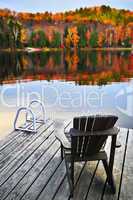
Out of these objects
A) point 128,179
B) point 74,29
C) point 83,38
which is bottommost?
Answer: point 128,179

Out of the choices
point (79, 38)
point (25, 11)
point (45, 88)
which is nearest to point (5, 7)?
point (25, 11)

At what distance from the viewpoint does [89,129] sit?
2391 millimetres

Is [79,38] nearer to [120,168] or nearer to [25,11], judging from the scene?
[25,11]

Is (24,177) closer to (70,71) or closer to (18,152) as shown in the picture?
(18,152)

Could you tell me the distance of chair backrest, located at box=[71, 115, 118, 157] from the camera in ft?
7.73

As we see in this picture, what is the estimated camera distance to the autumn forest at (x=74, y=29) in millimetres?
49719

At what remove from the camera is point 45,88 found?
511 inches

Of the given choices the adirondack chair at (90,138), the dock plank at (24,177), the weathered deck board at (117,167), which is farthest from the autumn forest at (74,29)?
the adirondack chair at (90,138)

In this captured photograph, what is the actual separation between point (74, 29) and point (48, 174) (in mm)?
49560

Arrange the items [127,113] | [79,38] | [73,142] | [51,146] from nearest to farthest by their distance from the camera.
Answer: [73,142], [51,146], [127,113], [79,38]

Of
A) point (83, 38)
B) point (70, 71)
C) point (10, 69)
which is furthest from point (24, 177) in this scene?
point (83, 38)

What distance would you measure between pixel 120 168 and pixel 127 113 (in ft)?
15.5

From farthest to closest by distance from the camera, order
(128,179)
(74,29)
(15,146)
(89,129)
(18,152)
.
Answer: (74,29) < (15,146) < (18,152) < (128,179) < (89,129)

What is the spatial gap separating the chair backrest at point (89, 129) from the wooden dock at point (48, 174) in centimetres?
36
